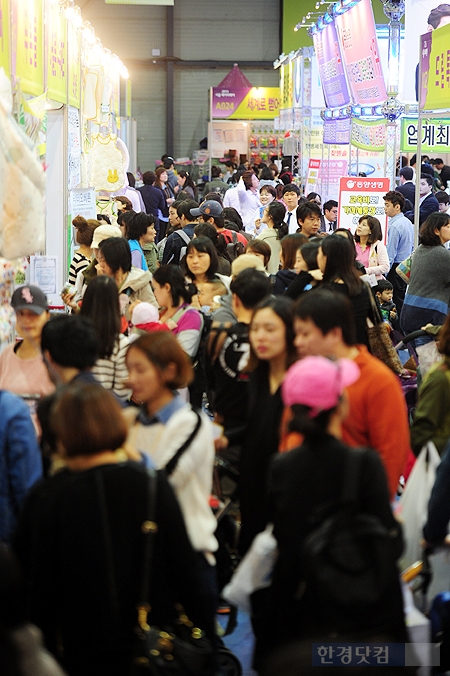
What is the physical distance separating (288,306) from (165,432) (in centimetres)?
77

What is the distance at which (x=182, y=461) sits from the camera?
270cm

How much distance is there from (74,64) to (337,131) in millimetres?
4263

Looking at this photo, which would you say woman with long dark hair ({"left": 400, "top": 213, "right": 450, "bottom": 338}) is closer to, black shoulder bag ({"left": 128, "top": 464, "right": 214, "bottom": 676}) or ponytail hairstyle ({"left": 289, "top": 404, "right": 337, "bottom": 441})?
ponytail hairstyle ({"left": 289, "top": 404, "right": 337, "bottom": 441})

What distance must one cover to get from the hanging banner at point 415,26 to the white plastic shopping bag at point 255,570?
551cm

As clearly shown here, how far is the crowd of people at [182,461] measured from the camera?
220 cm

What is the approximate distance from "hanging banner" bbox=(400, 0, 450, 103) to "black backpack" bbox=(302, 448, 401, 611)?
5.65 meters

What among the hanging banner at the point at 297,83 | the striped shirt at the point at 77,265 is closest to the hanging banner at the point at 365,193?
the striped shirt at the point at 77,265

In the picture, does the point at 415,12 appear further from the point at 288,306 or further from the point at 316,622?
the point at 316,622

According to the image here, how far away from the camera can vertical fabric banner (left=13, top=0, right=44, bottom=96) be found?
17.3 ft

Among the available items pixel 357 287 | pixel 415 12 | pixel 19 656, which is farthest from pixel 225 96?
pixel 19 656

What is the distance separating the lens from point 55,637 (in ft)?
7.36

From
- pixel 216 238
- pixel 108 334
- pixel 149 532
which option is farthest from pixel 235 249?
pixel 149 532

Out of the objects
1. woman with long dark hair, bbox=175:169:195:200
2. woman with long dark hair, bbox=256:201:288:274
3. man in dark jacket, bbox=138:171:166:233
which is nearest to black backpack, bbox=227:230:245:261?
woman with long dark hair, bbox=256:201:288:274

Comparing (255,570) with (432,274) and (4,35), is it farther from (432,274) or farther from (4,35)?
(432,274)
